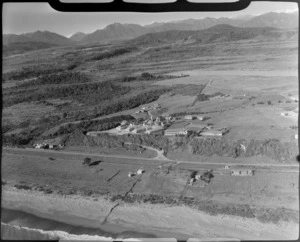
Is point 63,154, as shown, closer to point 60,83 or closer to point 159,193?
point 60,83

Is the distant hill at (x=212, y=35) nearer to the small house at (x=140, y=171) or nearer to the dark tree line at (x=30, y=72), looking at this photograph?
the dark tree line at (x=30, y=72)

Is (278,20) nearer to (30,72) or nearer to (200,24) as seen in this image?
(200,24)

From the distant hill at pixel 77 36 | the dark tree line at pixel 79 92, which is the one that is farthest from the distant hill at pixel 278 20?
the distant hill at pixel 77 36

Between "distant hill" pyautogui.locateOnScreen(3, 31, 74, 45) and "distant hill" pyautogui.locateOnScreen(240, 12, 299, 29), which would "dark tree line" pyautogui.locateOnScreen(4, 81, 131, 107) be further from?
"distant hill" pyautogui.locateOnScreen(240, 12, 299, 29)

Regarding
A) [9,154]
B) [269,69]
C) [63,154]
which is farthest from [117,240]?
[269,69]

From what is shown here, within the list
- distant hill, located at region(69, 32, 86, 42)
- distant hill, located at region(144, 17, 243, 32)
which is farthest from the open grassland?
distant hill, located at region(144, 17, 243, 32)

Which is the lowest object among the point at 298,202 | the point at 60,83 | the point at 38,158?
the point at 298,202

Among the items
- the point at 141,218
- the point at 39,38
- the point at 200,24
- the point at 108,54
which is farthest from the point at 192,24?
the point at 141,218
